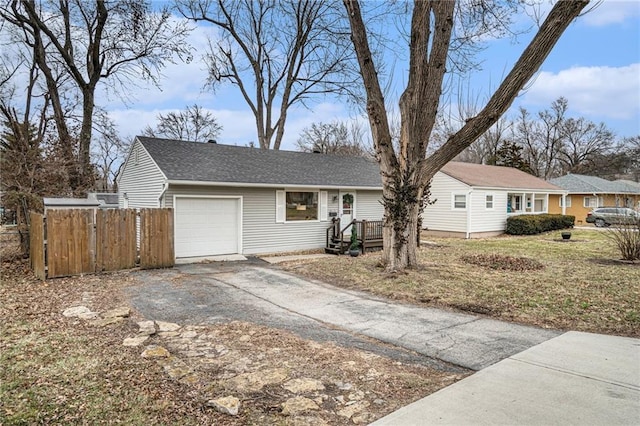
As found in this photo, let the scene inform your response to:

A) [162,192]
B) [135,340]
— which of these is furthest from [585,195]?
[135,340]

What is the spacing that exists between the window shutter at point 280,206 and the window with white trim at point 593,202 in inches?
1084

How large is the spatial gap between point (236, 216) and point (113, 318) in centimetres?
709

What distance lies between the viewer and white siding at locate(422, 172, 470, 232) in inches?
762

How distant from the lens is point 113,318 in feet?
18.8

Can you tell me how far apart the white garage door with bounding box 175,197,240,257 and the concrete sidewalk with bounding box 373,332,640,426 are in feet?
31.4

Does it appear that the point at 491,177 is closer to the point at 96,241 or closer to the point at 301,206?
the point at 301,206

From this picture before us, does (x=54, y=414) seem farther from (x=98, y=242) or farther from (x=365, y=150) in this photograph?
(x=365, y=150)

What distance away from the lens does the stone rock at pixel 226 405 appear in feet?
10.3

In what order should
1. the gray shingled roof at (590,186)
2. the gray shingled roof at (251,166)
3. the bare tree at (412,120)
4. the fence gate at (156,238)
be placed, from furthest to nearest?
the gray shingled roof at (590,186) → the gray shingled roof at (251,166) → the fence gate at (156,238) → the bare tree at (412,120)

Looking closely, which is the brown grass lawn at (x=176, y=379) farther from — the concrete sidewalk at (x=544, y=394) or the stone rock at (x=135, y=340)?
Result: the concrete sidewalk at (x=544, y=394)

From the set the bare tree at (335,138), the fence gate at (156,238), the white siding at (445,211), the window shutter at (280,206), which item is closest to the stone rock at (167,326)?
the fence gate at (156,238)

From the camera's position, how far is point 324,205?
48.0 ft

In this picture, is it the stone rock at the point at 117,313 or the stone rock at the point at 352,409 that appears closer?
the stone rock at the point at 352,409

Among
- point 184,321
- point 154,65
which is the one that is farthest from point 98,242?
point 154,65
